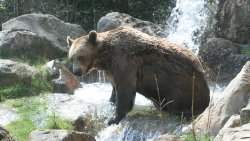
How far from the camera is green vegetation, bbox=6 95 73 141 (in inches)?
349

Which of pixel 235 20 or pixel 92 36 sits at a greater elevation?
pixel 92 36

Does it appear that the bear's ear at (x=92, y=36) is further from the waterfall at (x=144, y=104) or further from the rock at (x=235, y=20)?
the rock at (x=235, y=20)

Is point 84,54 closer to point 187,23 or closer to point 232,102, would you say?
point 232,102

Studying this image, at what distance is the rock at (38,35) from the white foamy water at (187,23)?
2.82m

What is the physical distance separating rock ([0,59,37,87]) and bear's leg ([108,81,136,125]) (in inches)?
108

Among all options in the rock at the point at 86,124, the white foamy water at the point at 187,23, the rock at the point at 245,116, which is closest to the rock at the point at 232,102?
the rock at the point at 245,116

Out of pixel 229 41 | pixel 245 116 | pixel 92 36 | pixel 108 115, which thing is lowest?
pixel 108 115

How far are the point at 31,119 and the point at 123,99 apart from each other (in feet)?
5.27

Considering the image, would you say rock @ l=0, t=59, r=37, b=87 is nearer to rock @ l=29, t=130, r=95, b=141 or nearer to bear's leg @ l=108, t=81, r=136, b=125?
bear's leg @ l=108, t=81, r=136, b=125

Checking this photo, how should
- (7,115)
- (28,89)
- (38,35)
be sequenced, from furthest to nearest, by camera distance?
(38,35)
(28,89)
(7,115)

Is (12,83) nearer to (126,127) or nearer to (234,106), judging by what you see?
(126,127)

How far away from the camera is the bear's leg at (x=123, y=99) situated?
9.41 meters

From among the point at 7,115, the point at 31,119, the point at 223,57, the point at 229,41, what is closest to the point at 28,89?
the point at 7,115

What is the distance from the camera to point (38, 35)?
45.8ft
